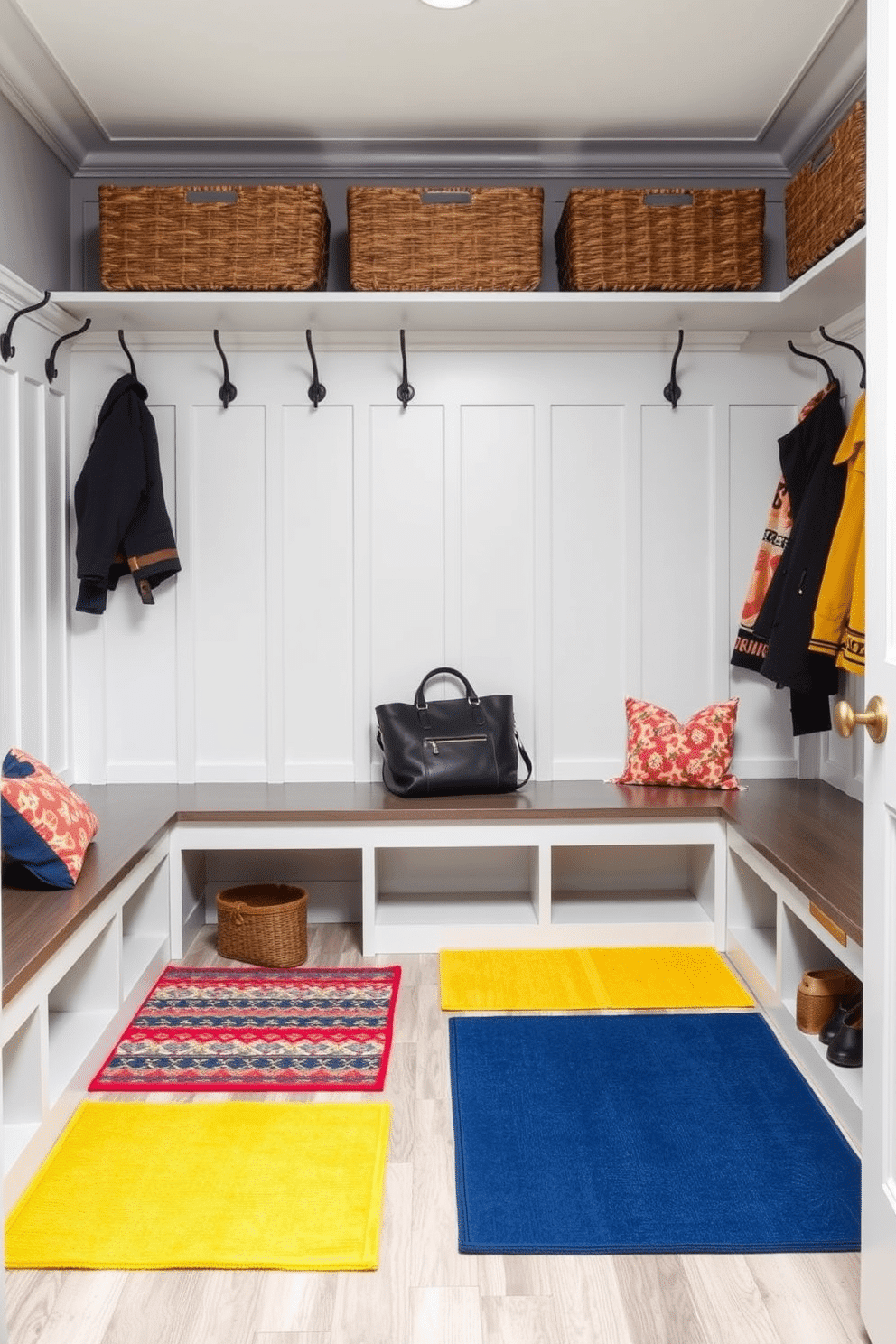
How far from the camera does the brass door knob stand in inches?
64.8

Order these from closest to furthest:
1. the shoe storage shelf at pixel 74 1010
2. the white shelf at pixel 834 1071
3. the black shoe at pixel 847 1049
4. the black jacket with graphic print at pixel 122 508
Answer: the shoe storage shelf at pixel 74 1010, the white shelf at pixel 834 1071, the black shoe at pixel 847 1049, the black jacket with graphic print at pixel 122 508

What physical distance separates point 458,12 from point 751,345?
1.57m

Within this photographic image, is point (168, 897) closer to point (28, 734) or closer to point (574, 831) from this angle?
point (28, 734)

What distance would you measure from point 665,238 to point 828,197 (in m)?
0.52

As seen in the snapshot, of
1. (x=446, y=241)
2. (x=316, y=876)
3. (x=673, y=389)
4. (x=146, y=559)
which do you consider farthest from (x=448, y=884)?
(x=446, y=241)

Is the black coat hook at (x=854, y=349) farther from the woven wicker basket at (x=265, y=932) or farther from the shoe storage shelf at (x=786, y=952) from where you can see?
the woven wicker basket at (x=265, y=932)

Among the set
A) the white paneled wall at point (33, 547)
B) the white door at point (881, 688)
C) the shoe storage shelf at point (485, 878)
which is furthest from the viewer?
the shoe storage shelf at point (485, 878)

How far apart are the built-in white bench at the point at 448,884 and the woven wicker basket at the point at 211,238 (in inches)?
61.8

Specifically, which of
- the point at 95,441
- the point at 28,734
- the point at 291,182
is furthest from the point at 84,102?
the point at 28,734

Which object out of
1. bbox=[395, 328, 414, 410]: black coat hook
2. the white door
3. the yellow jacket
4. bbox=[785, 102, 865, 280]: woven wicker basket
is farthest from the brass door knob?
bbox=[395, 328, 414, 410]: black coat hook

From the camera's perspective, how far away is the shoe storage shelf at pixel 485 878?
346 cm

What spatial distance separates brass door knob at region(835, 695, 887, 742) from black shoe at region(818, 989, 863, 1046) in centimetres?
114

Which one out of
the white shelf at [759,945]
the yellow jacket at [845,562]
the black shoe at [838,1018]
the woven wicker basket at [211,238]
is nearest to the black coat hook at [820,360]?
the yellow jacket at [845,562]

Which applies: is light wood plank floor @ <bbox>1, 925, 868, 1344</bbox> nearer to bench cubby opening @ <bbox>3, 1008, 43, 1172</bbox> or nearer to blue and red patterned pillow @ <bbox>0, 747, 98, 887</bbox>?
bench cubby opening @ <bbox>3, 1008, 43, 1172</bbox>
